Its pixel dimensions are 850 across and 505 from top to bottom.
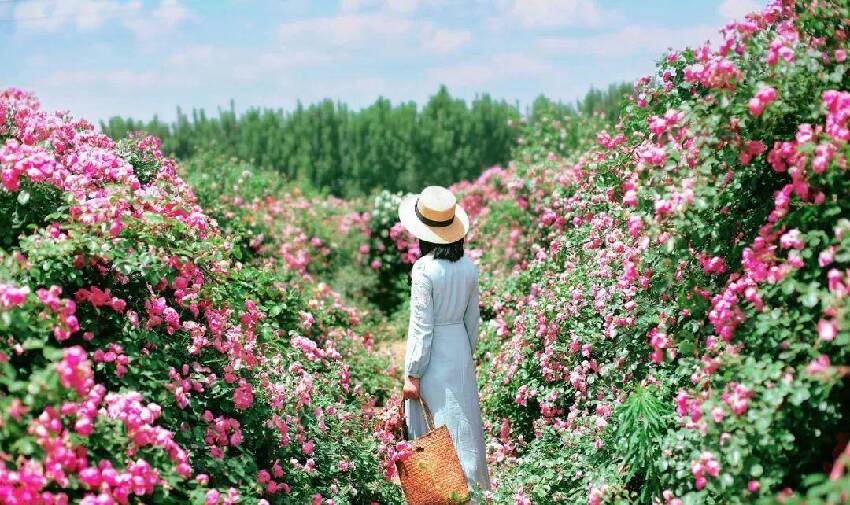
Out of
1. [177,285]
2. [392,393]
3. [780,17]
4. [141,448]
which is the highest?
[780,17]

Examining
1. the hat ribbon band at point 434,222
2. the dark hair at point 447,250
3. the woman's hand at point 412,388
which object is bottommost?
the woman's hand at point 412,388

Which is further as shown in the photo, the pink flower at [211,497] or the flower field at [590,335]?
the pink flower at [211,497]

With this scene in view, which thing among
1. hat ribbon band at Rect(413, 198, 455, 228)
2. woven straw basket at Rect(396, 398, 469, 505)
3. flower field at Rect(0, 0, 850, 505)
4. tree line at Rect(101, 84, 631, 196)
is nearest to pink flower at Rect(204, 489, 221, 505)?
flower field at Rect(0, 0, 850, 505)

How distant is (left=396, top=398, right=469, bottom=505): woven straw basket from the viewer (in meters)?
3.59

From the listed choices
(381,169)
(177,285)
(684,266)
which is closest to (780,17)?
(684,266)

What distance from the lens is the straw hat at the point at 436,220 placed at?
12.6 feet

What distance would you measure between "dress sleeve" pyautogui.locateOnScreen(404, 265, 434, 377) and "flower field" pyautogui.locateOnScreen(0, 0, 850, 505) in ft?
1.33

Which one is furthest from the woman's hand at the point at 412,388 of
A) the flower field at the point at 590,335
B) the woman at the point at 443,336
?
the flower field at the point at 590,335

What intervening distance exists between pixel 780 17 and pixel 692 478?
1.91 metres

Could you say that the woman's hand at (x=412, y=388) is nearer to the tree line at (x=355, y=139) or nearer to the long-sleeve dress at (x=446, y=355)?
the long-sleeve dress at (x=446, y=355)

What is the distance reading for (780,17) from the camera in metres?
3.22

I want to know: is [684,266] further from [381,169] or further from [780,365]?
[381,169]

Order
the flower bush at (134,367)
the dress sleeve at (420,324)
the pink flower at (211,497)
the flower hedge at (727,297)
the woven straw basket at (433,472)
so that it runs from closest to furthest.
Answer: the flower bush at (134,367) → the flower hedge at (727,297) → the pink flower at (211,497) → the woven straw basket at (433,472) → the dress sleeve at (420,324)

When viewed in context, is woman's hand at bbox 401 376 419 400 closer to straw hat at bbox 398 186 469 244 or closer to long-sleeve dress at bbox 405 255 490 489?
long-sleeve dress at bbox 405 255 490 489
